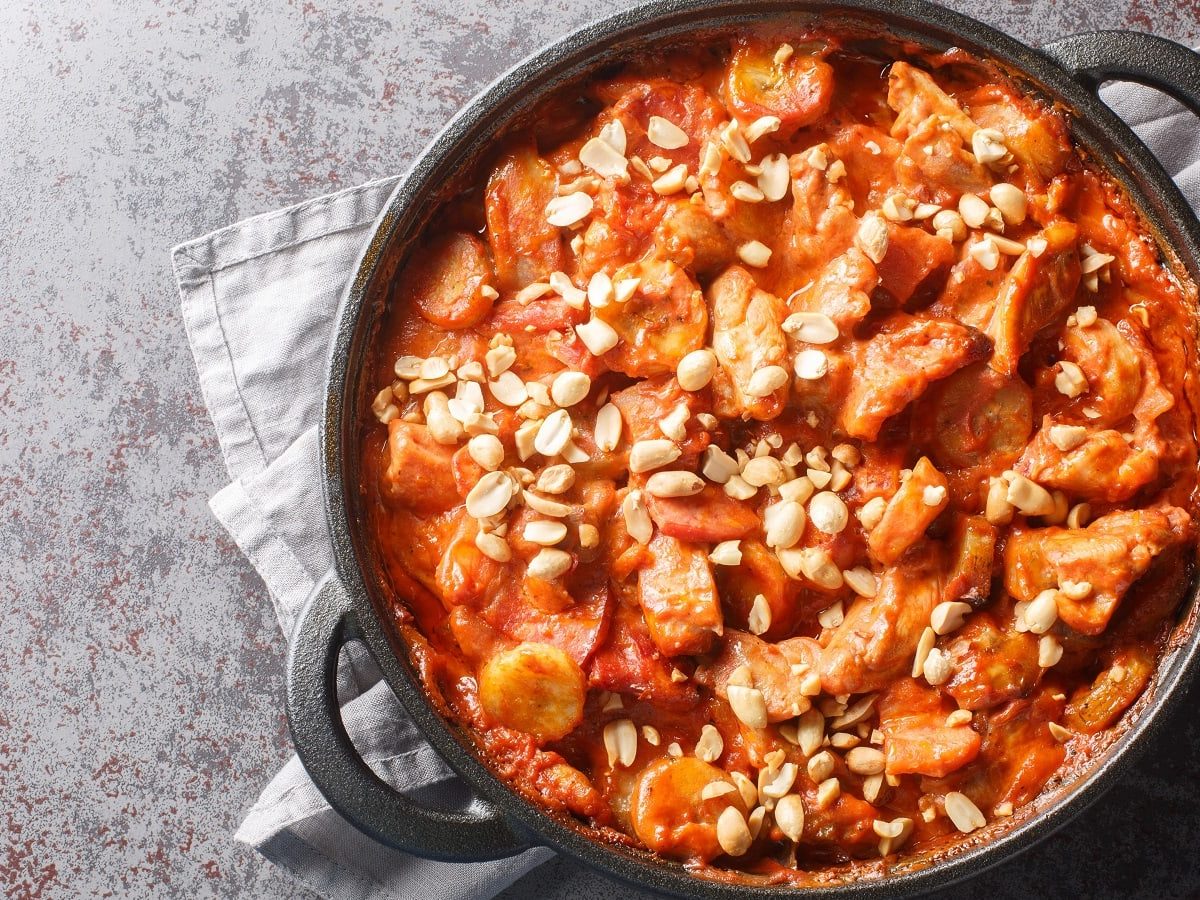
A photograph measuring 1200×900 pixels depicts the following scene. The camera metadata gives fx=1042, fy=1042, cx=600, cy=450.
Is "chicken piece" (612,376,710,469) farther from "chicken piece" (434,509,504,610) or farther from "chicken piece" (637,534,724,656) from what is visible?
"chicken piece" (434,509,504,610)

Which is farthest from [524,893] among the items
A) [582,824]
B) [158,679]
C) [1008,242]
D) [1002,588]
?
[1008,242]

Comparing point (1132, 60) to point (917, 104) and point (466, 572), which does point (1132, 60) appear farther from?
point (466, 572)

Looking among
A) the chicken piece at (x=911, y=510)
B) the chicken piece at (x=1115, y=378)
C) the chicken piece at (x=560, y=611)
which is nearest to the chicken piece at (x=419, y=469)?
the chicken piece at (x=560, y=611)

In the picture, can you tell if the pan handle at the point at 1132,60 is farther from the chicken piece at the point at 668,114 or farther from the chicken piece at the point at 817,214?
the chicken piece at the point at 668,114

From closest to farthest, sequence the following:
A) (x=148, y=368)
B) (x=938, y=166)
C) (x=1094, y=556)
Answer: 1. (x=1094, y=556)
2. (x=938, y=166)
3. (x=148, y=368)

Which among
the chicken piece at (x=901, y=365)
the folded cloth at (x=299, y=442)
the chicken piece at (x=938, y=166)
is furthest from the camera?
the folded cloth at (x=299, y=442)

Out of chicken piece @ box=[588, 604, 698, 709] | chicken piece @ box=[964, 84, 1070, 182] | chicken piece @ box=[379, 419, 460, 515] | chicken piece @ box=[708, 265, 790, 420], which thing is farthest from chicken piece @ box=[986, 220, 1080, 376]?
chicken piece @ box=[379, 419, 460, 515]

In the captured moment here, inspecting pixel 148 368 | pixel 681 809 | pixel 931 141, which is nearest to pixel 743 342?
pixel 931 141
